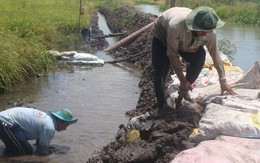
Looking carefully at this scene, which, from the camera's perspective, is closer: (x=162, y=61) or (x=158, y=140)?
(x=158, y=140)

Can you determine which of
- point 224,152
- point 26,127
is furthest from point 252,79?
point 26,127

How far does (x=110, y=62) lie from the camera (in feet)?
38.8

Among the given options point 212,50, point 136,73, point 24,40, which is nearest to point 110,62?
point 136,73

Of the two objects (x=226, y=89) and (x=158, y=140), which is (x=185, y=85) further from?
(x=158, y=140)

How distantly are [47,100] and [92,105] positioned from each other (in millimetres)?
787

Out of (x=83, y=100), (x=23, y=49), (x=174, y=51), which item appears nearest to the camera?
(x=174, y=51)

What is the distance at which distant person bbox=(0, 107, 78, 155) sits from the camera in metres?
4.81

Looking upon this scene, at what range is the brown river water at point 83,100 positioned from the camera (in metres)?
5.40

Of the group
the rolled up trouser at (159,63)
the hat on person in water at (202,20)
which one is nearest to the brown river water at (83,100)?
the rolled up trouser at (159,63)

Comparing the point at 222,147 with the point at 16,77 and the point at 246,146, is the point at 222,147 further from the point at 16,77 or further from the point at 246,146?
the point at 16,77

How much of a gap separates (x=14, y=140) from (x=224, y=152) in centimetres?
251

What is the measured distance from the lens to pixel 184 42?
14.5ft

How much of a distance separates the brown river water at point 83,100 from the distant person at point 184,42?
130 centimetres

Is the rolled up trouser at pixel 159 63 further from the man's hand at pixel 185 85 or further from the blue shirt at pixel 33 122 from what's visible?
the blue shirt at pixel 33 122
